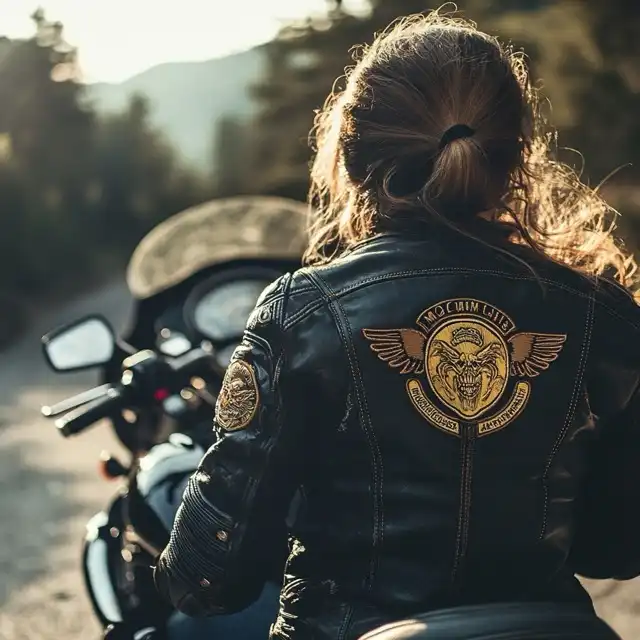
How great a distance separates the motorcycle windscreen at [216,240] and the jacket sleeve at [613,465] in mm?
1514

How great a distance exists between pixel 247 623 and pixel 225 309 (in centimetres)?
110

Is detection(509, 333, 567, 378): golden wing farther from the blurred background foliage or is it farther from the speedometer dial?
the blurred background foliage

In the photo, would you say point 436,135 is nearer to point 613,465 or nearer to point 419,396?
point 419,396

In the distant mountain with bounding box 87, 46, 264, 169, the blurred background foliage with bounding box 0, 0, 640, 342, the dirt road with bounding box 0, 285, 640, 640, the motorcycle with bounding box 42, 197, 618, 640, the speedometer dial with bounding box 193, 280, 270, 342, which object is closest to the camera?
the motorcycle with bounding box 42, 197, 618, 640

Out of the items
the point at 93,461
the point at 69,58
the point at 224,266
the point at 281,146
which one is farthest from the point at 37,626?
the point at 69,58

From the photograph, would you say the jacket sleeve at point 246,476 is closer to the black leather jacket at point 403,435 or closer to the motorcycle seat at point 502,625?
the black leather jacket at point 403,435

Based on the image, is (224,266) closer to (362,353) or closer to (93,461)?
(362,353)

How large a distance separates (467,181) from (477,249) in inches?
3.9

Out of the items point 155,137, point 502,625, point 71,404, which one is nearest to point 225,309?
point 71,404

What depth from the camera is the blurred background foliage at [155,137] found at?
32.4 ft

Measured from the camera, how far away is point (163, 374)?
8.38ft

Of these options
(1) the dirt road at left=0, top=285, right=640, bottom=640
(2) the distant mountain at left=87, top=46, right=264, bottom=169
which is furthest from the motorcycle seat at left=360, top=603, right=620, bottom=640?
(2) the distant mountain at left=87, top=46, right=264, bottom=169

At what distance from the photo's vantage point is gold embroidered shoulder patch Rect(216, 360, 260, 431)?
1.48 metres

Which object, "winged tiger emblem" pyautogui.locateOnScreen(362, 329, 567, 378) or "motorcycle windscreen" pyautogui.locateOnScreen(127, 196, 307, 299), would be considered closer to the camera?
"winged tiger emblem" pyautogui.locateOnScreen(362, 329, 567, 378)
